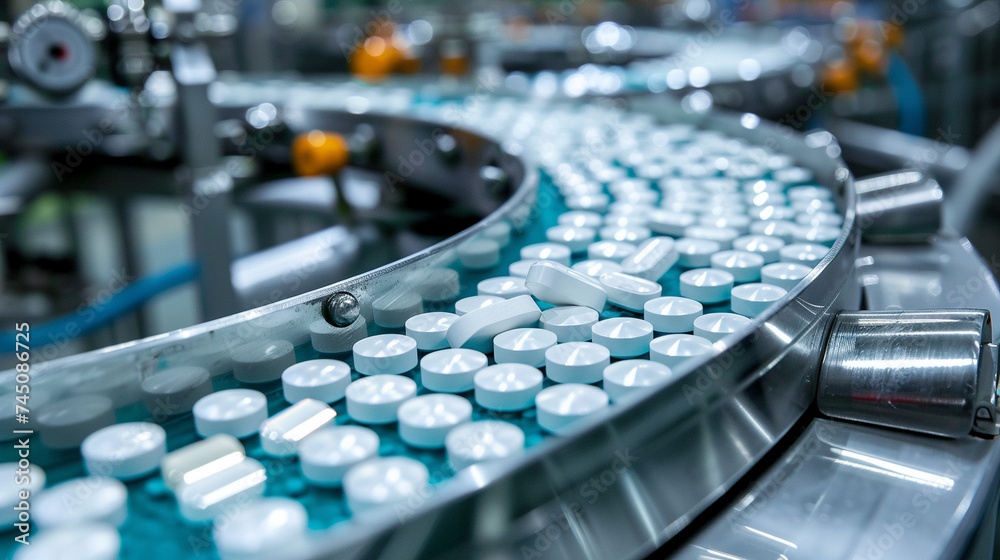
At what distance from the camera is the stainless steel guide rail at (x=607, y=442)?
0.48 metres

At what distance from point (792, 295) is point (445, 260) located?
0.40 m

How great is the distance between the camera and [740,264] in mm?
875

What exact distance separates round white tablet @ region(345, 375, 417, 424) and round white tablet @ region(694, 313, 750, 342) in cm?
29

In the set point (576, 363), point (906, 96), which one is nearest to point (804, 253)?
point (576, 363)

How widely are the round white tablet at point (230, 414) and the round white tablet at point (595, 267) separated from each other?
0.42 meters

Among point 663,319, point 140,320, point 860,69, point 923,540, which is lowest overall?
point 140,320

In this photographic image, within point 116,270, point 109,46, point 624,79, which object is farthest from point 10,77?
point 624,79

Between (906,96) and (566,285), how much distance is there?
4.50 metres

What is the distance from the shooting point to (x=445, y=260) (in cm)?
89

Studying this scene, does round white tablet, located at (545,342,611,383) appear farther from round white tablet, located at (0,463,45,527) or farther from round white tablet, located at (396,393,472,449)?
round white tablet, located at (0,463,45,527)

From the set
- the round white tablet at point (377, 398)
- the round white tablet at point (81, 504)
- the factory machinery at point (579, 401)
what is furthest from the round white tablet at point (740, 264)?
the round white tablet at point (81, 504)

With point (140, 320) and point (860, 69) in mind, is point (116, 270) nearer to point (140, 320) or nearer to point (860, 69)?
point (140, 320)

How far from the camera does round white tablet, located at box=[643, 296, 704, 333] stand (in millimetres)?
748

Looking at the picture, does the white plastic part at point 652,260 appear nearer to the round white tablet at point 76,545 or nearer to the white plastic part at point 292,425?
the white plastic part at point 292,425
